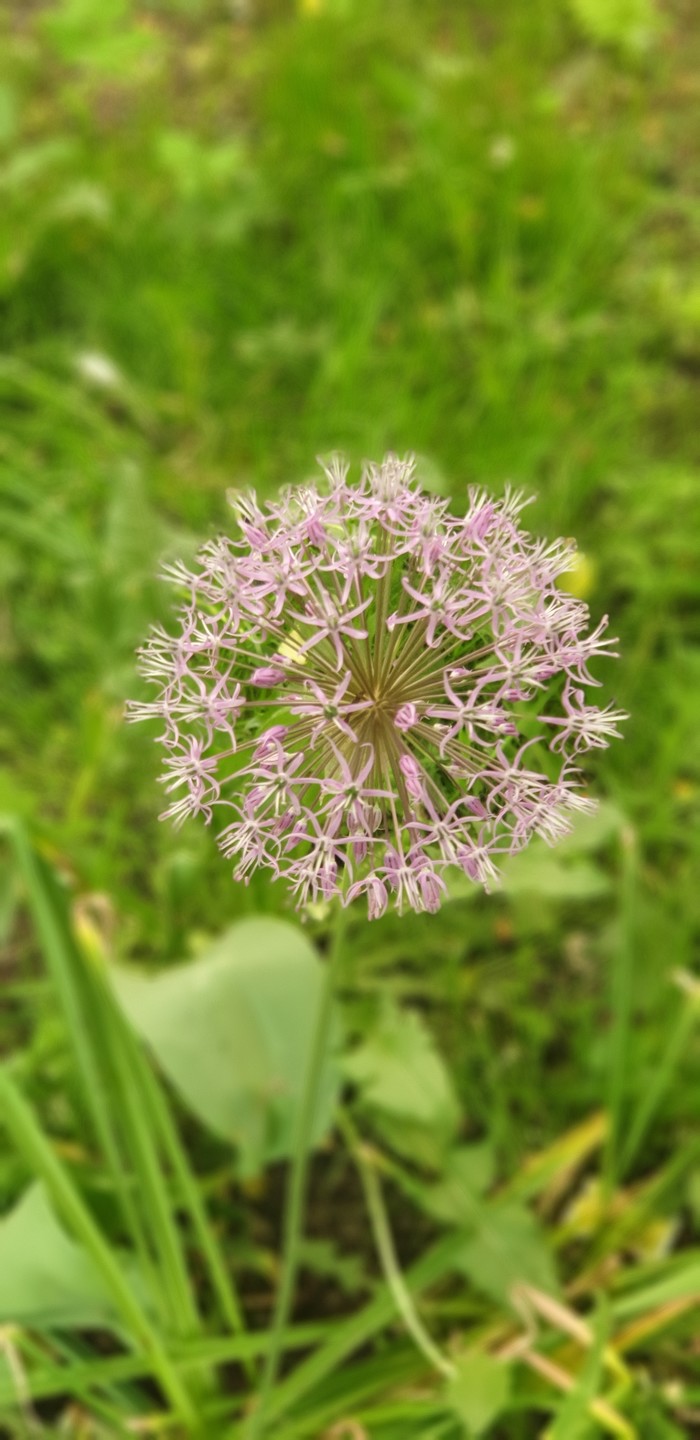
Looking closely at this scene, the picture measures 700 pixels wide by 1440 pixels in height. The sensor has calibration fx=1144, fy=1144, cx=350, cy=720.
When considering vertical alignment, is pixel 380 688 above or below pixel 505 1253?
above

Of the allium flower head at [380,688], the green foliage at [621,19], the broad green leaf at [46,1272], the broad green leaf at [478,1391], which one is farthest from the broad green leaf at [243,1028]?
the green foliage at [621,19]

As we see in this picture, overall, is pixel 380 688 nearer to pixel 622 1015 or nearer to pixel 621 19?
pixel 622 1015

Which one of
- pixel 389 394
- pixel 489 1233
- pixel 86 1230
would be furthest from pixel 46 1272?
pixel 389 394

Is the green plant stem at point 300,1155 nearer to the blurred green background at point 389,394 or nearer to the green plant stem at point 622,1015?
the blurred green background at point 389,394

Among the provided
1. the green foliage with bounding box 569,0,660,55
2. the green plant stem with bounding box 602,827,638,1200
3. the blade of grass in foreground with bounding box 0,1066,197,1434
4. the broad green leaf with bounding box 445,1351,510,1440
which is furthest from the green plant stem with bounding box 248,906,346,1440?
the green foliage with bounding box 569,0,660,55

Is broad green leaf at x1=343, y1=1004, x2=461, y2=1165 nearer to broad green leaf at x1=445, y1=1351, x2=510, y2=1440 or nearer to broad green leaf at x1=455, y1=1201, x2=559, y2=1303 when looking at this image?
broad green leaf at x1=455, y1=1201, x2=559, y2=1303

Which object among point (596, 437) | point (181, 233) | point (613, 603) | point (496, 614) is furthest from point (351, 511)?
point (181, 233)
